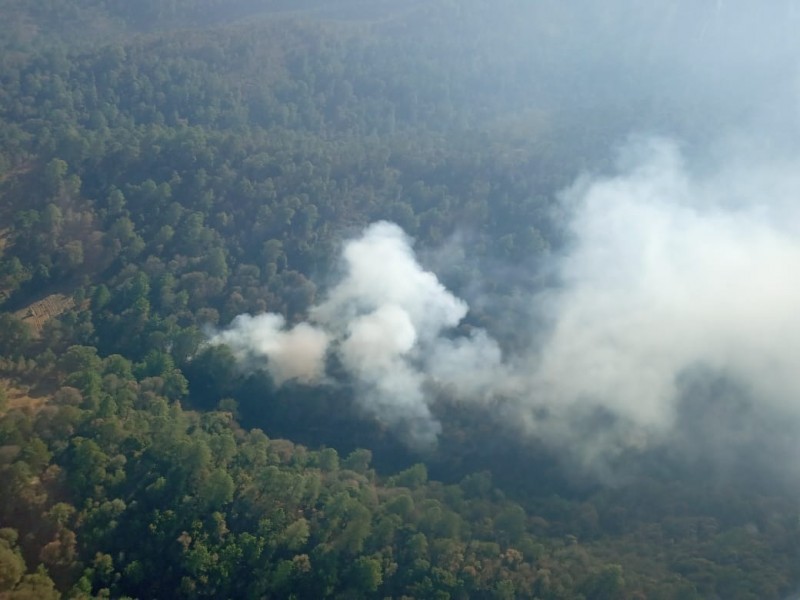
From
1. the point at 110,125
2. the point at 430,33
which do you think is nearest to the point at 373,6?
the point at 430,33

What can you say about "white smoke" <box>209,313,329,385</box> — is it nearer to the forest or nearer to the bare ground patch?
the forest

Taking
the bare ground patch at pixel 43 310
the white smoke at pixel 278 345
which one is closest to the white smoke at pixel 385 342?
the white smoke at pixel 278 345

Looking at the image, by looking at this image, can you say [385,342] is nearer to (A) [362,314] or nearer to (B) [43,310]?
(A) [362,314]

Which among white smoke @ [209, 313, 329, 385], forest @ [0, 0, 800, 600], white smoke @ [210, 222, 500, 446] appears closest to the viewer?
forest @ [0, 0, 800, 600]

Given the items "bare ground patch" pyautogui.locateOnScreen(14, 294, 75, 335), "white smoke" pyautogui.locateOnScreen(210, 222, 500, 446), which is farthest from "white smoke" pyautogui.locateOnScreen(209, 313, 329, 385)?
"bare ground patch" pyautogui.locateOnScreen(14, 294, 75, 335)

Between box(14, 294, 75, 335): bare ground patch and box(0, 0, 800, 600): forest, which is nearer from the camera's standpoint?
box(0, 0, 800, 600): forest

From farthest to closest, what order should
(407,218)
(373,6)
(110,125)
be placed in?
(373,6) < (110,125) < (407,218)

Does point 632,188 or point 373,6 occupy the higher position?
point 373,6

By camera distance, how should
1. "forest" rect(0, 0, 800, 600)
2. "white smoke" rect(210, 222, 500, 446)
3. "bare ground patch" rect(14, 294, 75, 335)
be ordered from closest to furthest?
"forest" rect(0, 0, 800, 600), "bare ground patch" rect(14, 294, 75, 335), "white smoke" rect(210, 222, 500, 446)

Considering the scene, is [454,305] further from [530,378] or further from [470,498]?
[470,498]
